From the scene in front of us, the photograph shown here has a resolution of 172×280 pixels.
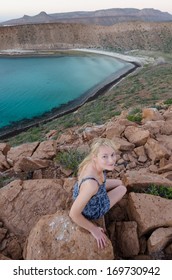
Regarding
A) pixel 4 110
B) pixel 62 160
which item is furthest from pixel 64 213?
pixel 4 110

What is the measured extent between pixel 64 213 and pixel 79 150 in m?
2.80

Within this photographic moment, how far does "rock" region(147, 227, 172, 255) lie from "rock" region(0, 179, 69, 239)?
3.75ft

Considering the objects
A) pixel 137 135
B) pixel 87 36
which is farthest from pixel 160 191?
pixel 87 36

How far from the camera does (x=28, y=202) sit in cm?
420

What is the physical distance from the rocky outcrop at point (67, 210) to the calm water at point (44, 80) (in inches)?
642

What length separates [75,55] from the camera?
46.3 metres

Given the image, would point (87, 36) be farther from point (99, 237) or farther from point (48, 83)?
point (99, 237)

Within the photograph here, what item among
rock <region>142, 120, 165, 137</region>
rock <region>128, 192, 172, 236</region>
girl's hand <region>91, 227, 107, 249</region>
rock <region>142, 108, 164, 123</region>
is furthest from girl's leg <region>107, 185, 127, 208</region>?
rock <region>142, 108, 164, 123</region>

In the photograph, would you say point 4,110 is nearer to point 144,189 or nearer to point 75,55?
point 144,189

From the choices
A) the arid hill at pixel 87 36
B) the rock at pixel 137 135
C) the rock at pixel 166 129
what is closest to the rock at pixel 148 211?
the rock at pixel 137 135

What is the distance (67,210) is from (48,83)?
28.5m

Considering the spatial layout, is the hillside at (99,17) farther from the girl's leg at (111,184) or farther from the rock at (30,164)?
the girl's leg at (111,184)

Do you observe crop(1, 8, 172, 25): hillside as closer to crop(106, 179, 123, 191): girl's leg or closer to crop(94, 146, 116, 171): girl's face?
crop(106, 179, 123, 191): girl's leg

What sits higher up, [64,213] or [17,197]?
[64,213]
